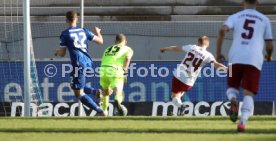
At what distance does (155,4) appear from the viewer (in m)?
28.2

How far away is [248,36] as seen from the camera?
10.6 meters

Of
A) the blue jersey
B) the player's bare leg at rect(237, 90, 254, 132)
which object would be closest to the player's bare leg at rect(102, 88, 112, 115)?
Result: the blue jersey

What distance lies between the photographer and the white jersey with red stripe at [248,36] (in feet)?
34.5

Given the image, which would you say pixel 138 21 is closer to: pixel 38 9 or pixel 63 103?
pixel 38 9

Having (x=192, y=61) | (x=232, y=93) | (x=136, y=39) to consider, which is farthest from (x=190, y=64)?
(x=136, y=39)

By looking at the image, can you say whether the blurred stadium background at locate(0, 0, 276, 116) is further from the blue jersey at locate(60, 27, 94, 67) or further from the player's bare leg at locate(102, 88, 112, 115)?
the blue jersey at locate(60, 27, 94, 67)

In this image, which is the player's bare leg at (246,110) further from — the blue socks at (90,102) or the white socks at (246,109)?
the blue socks at (90,102)

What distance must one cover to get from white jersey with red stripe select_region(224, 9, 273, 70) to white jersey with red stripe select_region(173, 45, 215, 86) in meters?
4.97

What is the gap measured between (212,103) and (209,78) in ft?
3.01

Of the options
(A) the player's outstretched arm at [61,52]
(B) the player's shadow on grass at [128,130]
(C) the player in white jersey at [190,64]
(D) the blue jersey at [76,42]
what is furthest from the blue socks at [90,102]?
(B) the player's shadow on grass at [128,130]

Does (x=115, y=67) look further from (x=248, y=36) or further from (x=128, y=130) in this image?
(x=248, y=36)

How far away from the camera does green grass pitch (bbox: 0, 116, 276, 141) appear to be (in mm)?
9617

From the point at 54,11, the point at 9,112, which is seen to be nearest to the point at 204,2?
the point at 54,11

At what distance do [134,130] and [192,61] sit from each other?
5.30 metres
